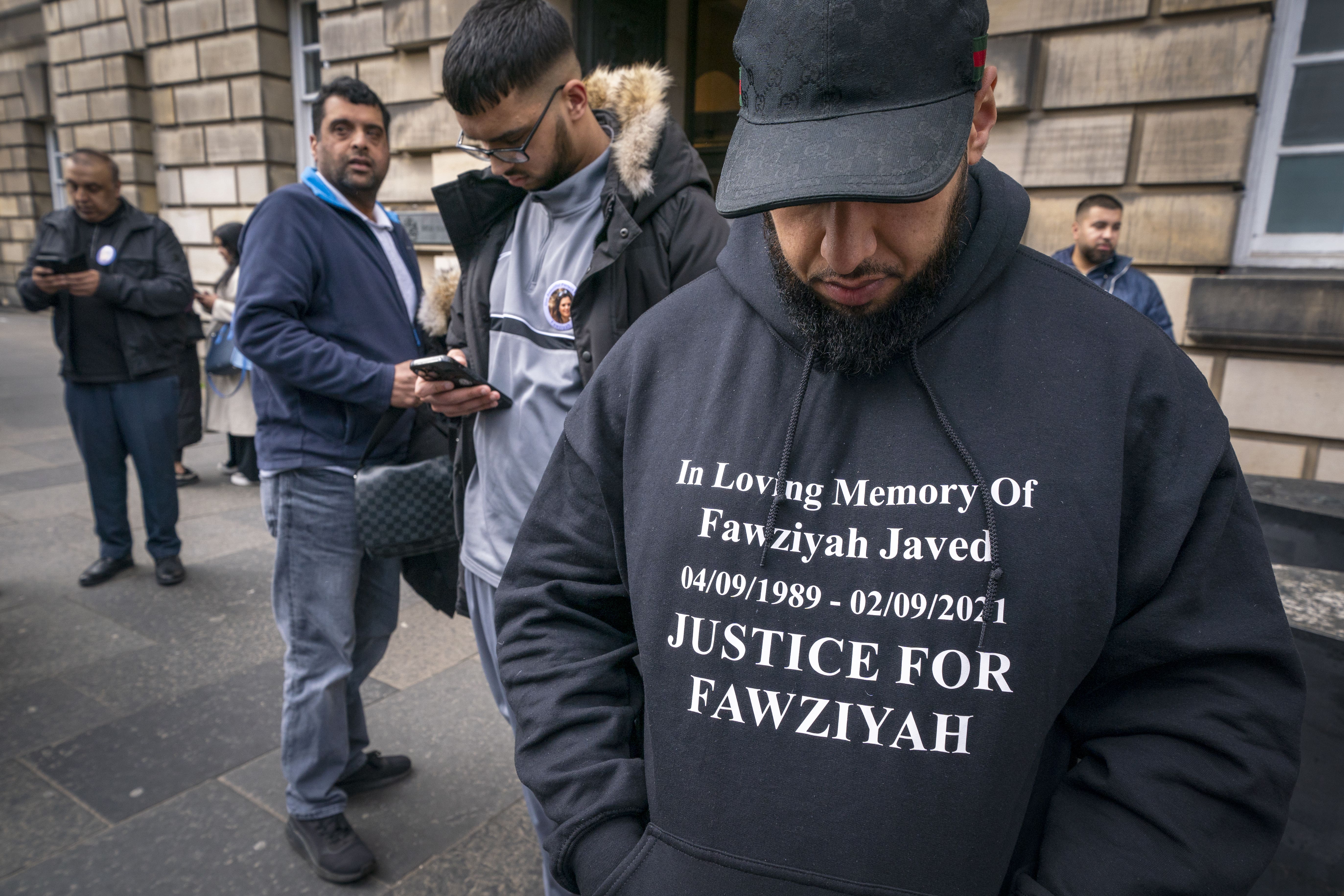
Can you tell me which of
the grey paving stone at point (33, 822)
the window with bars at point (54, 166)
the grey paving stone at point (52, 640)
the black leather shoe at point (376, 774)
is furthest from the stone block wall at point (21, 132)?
the black leather shoe at point (376, 774)

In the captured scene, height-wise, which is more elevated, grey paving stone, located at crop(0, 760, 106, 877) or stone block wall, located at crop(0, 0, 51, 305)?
stone block wall, located at crop(0, 0, 51, 305)

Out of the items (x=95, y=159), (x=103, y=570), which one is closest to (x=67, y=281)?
(x=95, y=159)

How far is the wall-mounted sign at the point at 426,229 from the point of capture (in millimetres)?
7445

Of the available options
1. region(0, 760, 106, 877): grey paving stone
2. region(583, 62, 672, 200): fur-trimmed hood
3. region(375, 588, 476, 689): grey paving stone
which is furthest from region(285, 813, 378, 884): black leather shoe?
region(583, 62, 672, 200): fur-trimmed hood

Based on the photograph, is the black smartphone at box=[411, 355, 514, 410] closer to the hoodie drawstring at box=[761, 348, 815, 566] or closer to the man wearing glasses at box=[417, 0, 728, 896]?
the man wearing glasses at box=[417, 0, 728, 896]

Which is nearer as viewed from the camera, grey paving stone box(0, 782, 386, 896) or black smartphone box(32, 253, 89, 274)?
grey paving stone box(0, 782, 386, 896)

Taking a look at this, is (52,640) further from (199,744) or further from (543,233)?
(543,233)

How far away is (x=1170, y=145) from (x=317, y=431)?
495cm

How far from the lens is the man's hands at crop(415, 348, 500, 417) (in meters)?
2.11

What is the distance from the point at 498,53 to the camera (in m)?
1.98

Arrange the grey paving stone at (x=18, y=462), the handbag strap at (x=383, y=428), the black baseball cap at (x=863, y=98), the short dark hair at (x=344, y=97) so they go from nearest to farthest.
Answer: the black baseball cap at (x=863, y=98) → the handbag strap at (x=383, y=428) → the short dark hair at (x=344, y=97) → the grey paving stone at (x=18, y=462)

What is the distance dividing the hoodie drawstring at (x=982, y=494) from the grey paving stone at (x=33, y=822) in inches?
117

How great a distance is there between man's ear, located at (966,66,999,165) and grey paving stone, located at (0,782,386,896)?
252 cm

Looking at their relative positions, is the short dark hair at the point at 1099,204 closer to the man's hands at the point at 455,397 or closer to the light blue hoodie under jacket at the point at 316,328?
the light blue hoodie under jacket at the point at 316,328
